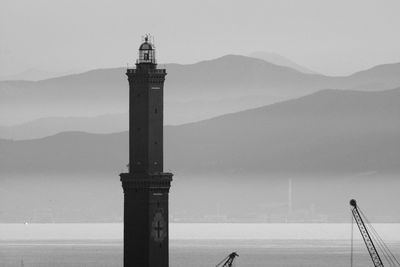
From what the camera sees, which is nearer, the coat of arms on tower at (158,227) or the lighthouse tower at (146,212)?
the lighthouse tower at (146,212)

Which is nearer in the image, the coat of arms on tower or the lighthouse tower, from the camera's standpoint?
the lighthouse tower

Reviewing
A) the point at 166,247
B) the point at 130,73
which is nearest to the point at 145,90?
the point at 130,73

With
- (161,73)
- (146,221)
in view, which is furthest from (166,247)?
(161,73)

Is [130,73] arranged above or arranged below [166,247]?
above

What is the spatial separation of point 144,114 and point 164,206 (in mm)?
8402

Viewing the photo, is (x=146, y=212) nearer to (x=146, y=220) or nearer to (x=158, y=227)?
(x=146, y=220)

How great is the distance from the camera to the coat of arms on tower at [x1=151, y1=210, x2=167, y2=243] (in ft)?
647

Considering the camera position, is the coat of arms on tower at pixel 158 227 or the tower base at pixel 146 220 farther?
the coat of arms on tower at pixel 158 227

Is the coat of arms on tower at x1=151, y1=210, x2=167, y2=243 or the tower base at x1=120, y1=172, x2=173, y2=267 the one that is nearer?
the tower base at x1=120, y1=172, x2=173, y2=267

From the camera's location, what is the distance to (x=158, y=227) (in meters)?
198

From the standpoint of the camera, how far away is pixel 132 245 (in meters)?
197

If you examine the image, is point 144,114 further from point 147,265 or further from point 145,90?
point 147,265

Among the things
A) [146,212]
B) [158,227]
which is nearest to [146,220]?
[146,212]

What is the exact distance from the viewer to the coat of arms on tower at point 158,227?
197m
